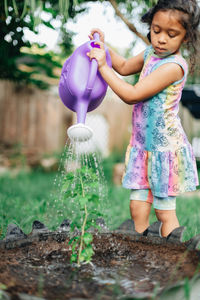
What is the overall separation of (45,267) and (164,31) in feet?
3.97

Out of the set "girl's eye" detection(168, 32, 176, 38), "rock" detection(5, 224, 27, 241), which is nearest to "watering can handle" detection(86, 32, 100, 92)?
"girl's eye" detection(168, 32, 176, 38)

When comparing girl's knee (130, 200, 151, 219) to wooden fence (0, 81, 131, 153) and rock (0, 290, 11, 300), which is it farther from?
wooden fence (0, 81, 131, 153)

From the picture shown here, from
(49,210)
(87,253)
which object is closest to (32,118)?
(49,210)

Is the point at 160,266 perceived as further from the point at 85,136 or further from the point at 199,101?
→ the point at 199,101

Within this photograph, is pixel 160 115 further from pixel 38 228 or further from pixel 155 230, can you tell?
pixel 38 228

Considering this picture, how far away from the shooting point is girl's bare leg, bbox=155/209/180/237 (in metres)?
2.01

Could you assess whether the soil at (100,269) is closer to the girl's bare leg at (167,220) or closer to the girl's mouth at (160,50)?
the girl's bare leg at (167,220)

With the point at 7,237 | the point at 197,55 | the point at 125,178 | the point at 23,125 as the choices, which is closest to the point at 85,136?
the point at 125,178

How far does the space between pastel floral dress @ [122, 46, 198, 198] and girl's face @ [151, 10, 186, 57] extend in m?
0.08

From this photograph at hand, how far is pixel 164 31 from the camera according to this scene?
72.4 inches

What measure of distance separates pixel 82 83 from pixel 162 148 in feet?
1.73

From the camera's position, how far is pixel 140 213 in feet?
6.88

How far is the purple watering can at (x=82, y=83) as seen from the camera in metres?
1.82

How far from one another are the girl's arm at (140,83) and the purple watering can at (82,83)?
0.04 m
